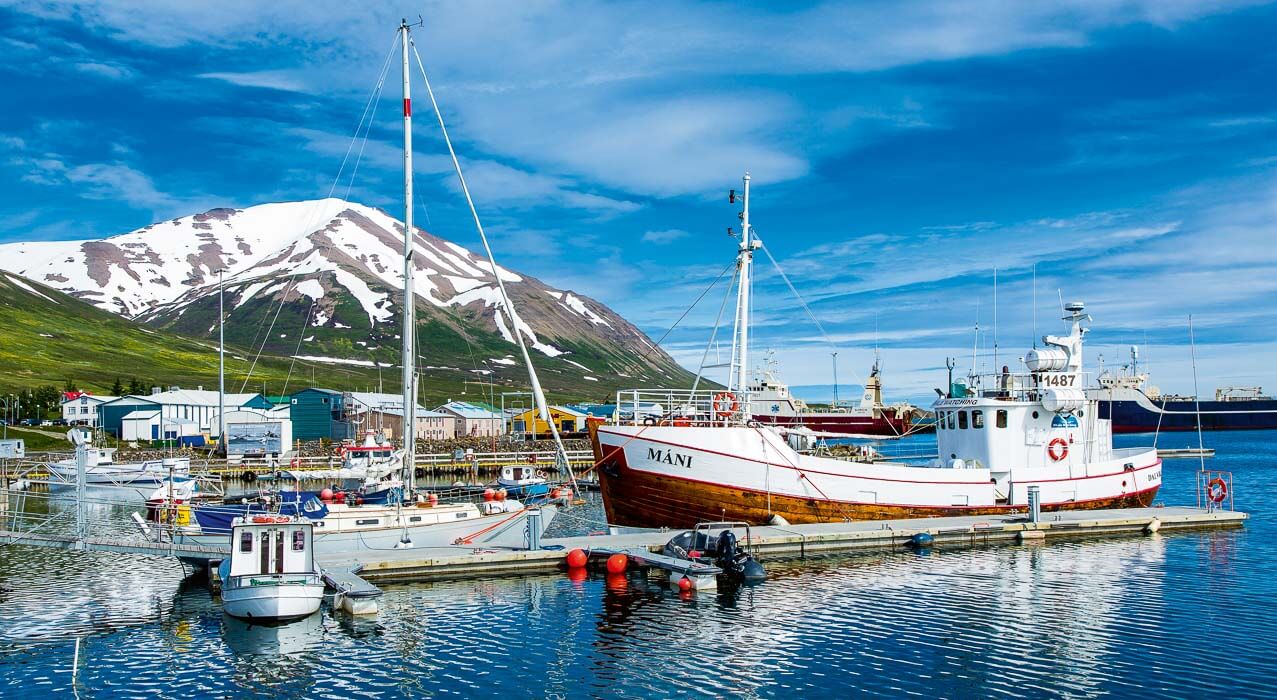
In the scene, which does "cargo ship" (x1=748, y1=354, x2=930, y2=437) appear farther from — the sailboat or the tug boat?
the sailboat

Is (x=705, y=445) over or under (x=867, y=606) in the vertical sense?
over

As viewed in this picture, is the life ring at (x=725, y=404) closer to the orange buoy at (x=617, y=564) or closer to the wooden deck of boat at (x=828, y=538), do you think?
the wooden deck of boat at (x=828, y=538)

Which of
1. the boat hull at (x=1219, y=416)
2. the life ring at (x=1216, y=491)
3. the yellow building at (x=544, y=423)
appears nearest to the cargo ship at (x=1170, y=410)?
the boat hull at (x=1219, y=416)

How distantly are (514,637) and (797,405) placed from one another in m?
104

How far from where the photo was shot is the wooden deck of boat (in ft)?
114

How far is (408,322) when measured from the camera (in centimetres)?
4234

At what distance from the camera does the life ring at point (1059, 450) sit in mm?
47312

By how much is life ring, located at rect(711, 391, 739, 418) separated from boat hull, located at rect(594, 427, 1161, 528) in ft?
5.34

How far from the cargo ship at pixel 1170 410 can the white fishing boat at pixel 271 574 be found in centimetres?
14802

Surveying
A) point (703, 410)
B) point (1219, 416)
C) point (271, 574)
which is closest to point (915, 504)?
point (703, 410)

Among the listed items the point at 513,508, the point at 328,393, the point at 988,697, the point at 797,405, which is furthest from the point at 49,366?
the point at 988,697

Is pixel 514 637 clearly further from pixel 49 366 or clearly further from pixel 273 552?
pixel 49 366

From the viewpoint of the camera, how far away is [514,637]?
26875mm

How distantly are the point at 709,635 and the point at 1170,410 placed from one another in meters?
161
